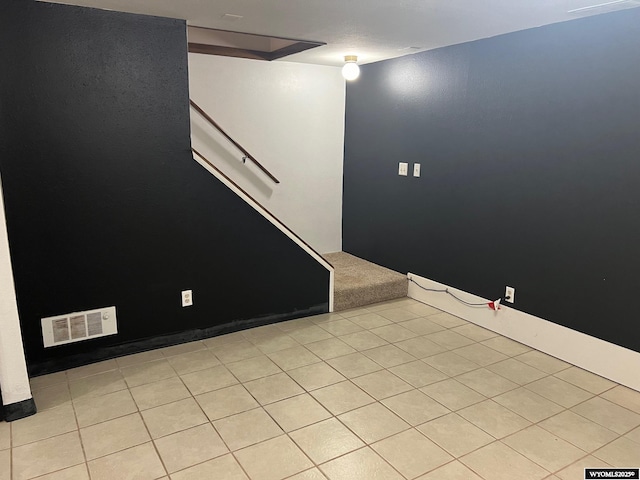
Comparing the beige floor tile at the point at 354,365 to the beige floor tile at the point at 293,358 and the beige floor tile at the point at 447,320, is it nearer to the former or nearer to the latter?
the beige floor tile at the point at 293,358

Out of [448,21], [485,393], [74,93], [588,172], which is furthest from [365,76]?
[485,393]

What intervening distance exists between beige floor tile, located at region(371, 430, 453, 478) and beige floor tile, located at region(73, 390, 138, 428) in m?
1.38

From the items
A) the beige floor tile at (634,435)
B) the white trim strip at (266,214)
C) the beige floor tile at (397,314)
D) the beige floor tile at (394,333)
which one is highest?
the white trim strip at (266,214)

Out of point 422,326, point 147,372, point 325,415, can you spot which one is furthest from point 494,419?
point 147,372

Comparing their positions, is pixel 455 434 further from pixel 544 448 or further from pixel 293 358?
pixel 293 358

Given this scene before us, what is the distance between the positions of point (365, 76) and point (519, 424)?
3485mm

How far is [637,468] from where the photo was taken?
2.17m

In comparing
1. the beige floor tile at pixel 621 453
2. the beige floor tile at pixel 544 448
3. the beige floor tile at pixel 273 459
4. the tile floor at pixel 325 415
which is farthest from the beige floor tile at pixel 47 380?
the beige floor tile at pixel 621 453

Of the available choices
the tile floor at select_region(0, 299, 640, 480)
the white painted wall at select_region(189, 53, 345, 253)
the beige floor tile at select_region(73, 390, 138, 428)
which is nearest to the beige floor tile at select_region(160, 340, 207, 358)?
the tile floor at select_region(0, 299, 640, 480)

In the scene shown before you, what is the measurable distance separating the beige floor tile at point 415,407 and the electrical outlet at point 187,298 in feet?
5.08

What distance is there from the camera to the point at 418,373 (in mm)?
3006

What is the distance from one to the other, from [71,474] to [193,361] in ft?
3.63

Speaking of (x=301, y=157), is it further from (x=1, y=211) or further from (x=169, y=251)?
(x=1, y=211)

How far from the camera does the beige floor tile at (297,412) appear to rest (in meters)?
2.45
